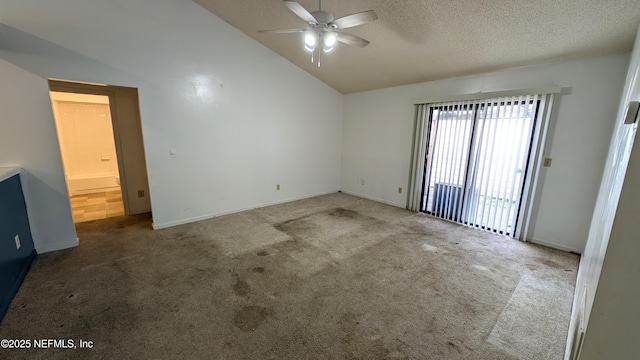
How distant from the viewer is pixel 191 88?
3.64 metres

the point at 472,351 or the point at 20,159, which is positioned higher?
the point at 20,159

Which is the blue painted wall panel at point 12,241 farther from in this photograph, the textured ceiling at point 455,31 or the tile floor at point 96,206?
the textured ceiling at point 455,31

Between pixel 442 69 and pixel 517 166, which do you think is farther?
pixel 442 69

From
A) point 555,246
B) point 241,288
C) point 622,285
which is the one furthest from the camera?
point 555,246

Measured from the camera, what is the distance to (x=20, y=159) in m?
2.68

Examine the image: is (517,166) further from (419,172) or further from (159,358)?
(159,358)

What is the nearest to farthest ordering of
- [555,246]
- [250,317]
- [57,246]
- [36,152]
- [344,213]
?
[250,317], [36,152], [57,246], [555,246], [344,213]

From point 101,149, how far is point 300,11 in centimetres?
639

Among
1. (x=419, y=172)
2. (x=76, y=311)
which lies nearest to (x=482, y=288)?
(x=419, y=172)

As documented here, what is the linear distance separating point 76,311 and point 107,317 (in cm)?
30

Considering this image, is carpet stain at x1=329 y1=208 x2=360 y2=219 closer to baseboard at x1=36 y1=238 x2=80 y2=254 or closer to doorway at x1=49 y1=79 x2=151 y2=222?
doorway at x1=49 y1=79 x2=151 y2=222

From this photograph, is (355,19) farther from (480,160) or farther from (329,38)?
(480,160)

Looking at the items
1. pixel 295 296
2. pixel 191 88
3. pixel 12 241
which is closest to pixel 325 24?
pixel 191 88

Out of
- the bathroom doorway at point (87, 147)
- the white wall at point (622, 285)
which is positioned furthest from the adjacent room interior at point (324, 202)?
the bathroom doorway at point (87, 147)
